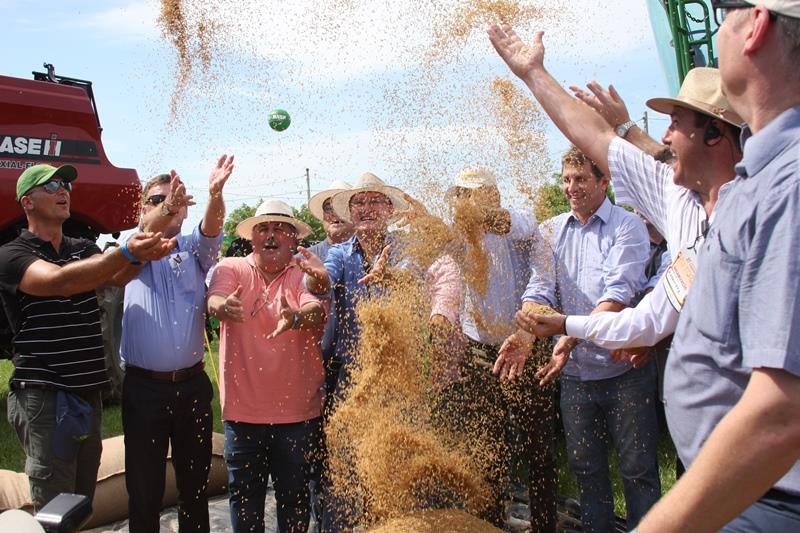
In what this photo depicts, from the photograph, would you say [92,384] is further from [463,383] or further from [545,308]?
[545,308]

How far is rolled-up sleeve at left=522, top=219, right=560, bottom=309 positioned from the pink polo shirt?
1.19 m

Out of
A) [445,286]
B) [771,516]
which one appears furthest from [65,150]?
[771,516]

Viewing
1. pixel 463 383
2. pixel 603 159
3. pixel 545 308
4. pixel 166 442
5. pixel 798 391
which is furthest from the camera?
pixel 463 383

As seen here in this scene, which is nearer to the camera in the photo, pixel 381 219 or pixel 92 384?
pixel 92 384

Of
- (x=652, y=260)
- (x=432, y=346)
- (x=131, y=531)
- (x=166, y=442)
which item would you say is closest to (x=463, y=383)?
(x=432, y=346)

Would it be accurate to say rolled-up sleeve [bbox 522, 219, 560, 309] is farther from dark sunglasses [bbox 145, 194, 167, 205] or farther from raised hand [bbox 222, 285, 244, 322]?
dark sunglasses [bbox 145, 194, 167, 205]

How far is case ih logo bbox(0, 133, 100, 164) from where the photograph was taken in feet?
21.3

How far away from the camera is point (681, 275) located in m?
2.36

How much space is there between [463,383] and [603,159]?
75.9 inches

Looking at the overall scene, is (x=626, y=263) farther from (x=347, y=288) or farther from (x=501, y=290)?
(x=347, y=288)

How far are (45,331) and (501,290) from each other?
2.47 metres

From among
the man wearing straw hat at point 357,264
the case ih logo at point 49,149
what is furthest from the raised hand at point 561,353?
the case ih logo at point 49,149

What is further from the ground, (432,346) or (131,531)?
(432,346)

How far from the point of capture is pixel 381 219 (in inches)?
168
